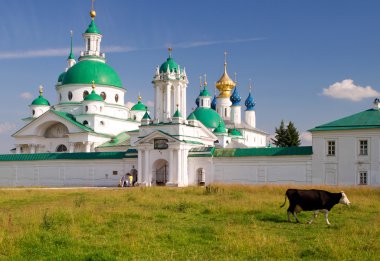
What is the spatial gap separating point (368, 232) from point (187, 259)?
493 centimetres

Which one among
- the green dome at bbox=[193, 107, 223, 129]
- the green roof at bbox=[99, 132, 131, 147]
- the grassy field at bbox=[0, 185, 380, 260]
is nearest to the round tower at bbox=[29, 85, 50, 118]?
the green roof at bbox=[99, 132, 131, 147]

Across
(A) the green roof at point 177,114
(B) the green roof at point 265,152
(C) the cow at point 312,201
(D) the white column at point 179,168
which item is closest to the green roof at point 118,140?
(A) the green roof at point 177,114

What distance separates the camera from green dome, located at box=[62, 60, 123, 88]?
58344mm

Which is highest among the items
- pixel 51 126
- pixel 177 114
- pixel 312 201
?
pixel 177 114

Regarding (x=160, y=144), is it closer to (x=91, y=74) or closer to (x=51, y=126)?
(x=91, y=74)

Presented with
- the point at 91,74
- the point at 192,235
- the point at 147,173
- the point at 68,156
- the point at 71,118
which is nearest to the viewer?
the point at 192,235

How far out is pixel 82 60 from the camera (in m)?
60.8

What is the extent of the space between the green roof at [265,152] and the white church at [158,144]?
0.24 ft

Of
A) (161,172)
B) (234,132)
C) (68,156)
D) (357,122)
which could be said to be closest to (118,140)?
(68,156)

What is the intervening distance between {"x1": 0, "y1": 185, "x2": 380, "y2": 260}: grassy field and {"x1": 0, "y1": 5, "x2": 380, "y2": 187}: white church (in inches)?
708

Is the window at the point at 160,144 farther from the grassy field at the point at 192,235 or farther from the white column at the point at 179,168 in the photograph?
the grassy field at the point at 192,235

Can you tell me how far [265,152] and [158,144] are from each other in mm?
8756

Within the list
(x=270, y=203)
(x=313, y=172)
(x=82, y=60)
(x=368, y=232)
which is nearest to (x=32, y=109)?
(x=82, y=60)

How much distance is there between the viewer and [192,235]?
41.0 feet
